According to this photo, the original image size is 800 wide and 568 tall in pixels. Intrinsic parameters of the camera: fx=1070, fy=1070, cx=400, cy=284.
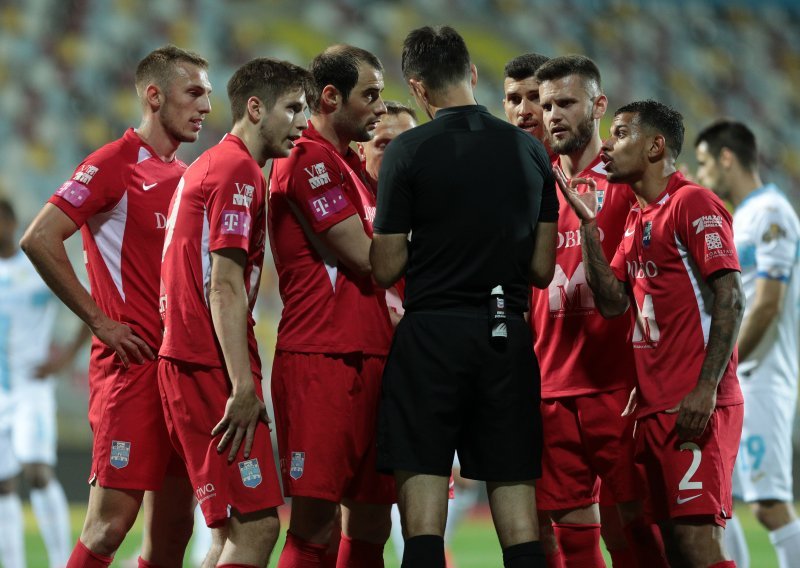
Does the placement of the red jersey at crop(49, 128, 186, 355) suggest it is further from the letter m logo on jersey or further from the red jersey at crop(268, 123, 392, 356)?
the letter m logo on jersey

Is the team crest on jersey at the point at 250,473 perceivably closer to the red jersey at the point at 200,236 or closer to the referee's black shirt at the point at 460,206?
the red jersey at the point at 200,236

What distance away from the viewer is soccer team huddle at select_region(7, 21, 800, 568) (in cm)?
375

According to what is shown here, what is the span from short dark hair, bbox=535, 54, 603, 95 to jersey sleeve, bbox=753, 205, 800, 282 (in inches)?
86.3

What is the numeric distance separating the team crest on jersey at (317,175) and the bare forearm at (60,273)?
105cm

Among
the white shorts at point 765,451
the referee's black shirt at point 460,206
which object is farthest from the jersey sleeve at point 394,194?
the white shorts at point 765,451

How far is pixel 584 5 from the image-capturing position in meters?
14.4

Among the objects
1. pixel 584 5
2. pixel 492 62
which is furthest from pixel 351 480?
pixel 584 5

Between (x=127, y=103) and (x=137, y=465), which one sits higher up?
(x=127, y=103)

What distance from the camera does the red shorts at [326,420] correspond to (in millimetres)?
3996

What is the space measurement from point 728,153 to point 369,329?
140 inches

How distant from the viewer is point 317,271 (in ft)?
13.6

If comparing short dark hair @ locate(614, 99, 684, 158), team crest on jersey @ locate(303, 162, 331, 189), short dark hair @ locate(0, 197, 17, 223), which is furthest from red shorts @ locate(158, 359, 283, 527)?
short dark hair @ locate(0, 197, 17, 223)

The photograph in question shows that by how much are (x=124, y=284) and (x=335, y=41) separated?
9.55m

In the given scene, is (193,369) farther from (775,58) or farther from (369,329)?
(775,58)
